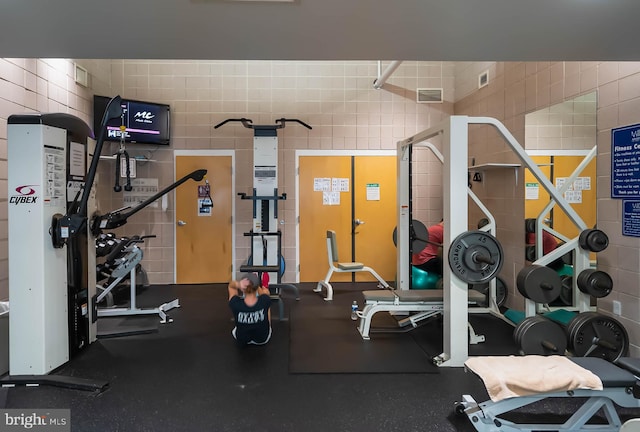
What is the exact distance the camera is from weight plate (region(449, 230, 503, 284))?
2.95 metres

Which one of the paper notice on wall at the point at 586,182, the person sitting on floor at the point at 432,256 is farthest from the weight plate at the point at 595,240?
the person sitting on floor at the point at 432,256

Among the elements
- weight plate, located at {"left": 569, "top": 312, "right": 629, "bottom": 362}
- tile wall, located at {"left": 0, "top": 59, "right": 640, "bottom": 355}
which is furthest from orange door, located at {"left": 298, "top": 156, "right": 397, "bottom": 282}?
weight plate, located at {"left": 569, "top": 312, "right": 629, "bottom": 362}

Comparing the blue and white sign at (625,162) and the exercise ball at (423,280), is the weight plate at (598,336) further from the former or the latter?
the exercise ball at (423,280)

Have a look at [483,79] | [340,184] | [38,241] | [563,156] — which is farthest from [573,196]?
[38,241]

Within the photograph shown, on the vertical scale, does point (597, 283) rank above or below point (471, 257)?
below

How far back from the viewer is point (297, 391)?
262 centimetres

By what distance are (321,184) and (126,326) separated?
325cm

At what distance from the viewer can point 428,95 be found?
19.5ft

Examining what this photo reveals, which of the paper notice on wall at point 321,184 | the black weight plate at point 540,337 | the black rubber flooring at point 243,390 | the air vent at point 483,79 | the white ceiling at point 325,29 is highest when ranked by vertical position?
the air vent at point 483,79

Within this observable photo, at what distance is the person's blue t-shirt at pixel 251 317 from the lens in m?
3.20

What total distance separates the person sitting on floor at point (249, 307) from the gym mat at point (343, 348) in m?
0.37

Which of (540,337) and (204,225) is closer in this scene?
(540,337)

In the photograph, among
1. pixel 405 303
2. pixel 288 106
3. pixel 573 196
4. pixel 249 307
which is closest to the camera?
pixel 249 307

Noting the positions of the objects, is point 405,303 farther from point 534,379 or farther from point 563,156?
point 563,156
